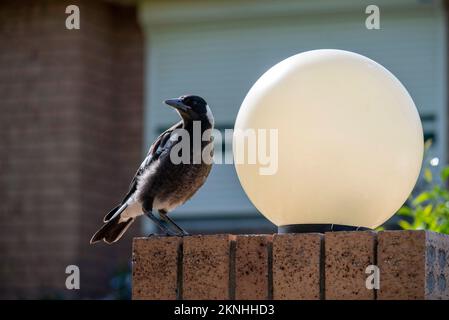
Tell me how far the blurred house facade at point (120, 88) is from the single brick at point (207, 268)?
582 cm

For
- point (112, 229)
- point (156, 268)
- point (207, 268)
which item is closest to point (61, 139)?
point (112, 229)

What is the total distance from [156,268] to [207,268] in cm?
19

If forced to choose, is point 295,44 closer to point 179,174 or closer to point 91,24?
point 91,24

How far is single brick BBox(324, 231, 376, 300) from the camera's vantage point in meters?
3.25

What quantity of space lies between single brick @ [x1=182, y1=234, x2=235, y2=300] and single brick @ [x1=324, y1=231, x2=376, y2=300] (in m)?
0.34

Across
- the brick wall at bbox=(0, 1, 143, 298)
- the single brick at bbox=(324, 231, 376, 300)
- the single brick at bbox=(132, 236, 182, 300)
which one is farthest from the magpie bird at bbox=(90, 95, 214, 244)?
the brick wall at bbox=(0, 1, 143, 298)

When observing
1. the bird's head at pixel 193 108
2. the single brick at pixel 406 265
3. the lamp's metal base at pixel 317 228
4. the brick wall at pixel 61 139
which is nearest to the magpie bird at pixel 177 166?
the bird's head at pixel 193 108

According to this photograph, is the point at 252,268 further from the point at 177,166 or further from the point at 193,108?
the point at 193,108

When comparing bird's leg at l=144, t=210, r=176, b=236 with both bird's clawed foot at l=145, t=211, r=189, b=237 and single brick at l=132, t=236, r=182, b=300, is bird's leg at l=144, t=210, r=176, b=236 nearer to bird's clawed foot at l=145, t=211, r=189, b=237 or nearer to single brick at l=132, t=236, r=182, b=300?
bird's clawed foot at l=145, t=211, r=189, b=237

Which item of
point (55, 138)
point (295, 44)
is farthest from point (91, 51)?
point (295, 44)

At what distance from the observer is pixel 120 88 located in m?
10.0

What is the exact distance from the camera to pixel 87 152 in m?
9.65
